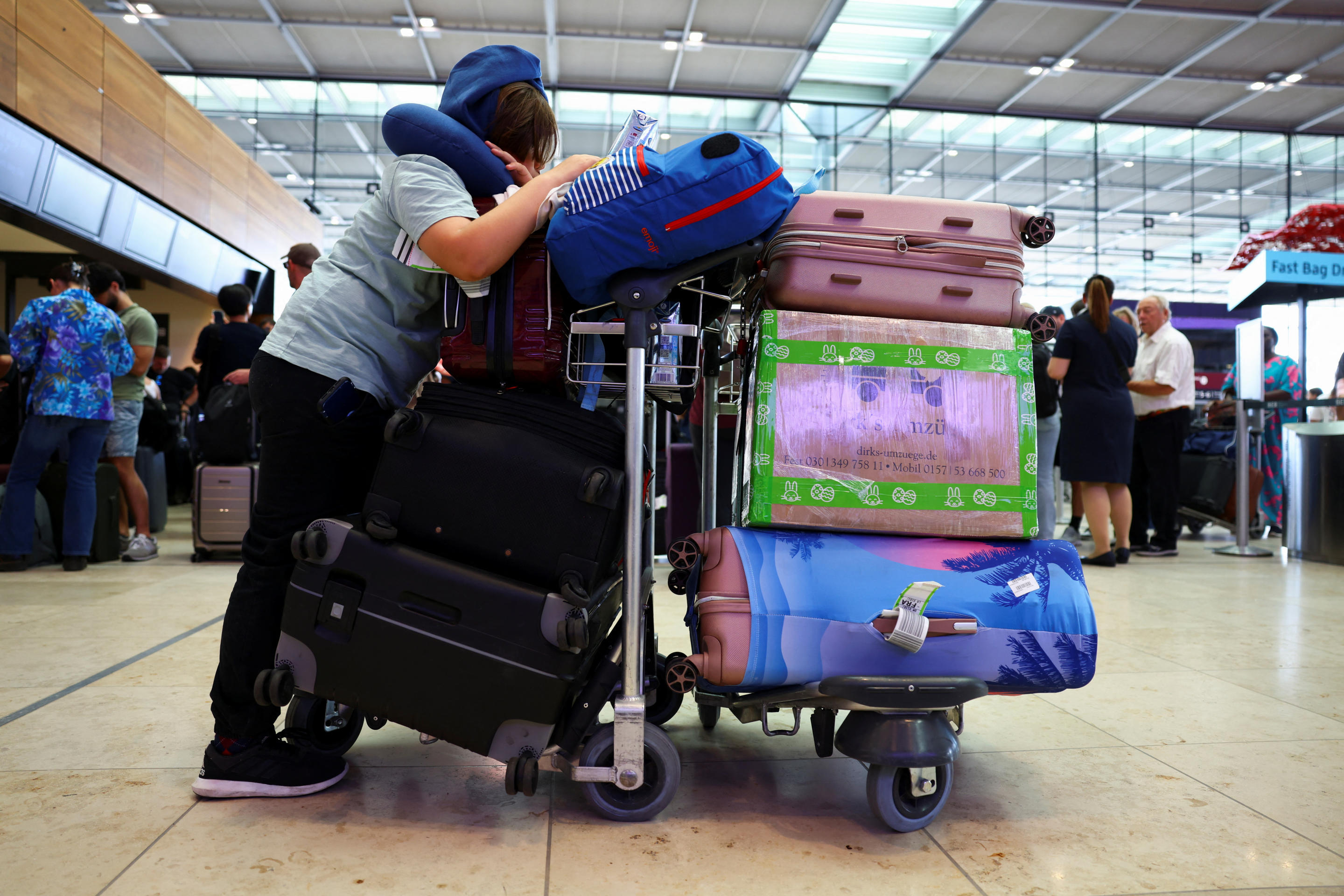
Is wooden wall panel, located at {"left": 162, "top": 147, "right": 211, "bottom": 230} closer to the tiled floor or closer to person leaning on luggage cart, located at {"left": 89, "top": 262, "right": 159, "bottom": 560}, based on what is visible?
person leaning on luggage cart, located at {"left": 89, "top": 262, "right": 159, "bottom": 560}

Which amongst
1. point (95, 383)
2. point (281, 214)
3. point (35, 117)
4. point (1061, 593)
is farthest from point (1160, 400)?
point (281, 214)

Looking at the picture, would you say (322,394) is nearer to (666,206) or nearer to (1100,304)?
(666,206)

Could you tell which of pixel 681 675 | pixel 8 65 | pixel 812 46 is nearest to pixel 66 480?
pixel 8 65

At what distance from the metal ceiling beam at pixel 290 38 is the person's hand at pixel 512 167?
9.87 m

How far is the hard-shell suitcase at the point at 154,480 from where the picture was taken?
6.09 metres

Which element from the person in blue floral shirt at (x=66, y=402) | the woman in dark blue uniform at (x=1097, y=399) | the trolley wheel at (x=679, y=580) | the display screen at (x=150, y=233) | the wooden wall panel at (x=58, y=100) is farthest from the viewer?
the display screen at (x=150, y=233)

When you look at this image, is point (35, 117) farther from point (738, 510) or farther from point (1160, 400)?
point (1160, 400)

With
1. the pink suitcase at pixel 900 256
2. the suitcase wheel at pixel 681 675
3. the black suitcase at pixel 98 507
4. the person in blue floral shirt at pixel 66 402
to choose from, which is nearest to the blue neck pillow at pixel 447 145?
the pink suitcase at pixel 900 256

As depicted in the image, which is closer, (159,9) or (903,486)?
(903,486)

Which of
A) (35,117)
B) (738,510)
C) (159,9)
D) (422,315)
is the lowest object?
(738,510)

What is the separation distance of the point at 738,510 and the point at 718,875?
67cm

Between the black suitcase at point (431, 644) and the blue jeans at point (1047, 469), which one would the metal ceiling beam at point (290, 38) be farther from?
the black suitcase at point (431, 644)

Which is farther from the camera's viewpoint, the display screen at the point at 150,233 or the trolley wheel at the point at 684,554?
the display screen at the point at 150,233

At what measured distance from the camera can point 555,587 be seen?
4.42 feet
